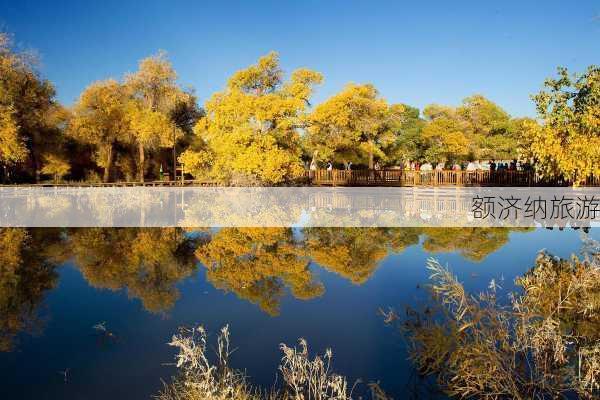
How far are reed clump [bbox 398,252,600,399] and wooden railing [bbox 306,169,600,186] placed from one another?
92.9 ft

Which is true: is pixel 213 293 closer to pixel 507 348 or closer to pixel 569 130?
pixel 507 348

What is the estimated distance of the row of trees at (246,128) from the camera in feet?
40.4

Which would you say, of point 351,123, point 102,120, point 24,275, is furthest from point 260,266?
point 102,120

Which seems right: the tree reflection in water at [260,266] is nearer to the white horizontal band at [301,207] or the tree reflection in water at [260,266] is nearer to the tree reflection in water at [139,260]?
the tree reflection in water at [139,260]

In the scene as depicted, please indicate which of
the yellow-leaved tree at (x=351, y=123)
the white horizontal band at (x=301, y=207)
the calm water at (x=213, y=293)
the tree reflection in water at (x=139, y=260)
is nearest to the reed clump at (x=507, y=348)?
the calm water at (x=213, y=293)

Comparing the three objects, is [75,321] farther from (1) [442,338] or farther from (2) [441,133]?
(2) [441,133]

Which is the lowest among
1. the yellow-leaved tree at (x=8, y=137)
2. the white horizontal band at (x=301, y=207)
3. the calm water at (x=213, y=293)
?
the calm water at (x=213, y=293)

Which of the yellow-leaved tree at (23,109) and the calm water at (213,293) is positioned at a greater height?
the yellow-leaved tree at (23,109)

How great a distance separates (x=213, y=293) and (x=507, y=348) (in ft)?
20.2

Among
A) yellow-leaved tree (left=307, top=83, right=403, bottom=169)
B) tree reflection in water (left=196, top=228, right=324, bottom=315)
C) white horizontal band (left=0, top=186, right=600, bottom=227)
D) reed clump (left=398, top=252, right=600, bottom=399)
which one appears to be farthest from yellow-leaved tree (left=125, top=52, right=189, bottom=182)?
reed clump (left=398, top=252, right=600, bottom=399)

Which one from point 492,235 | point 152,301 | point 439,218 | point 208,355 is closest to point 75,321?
point 152,301

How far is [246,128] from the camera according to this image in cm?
2612

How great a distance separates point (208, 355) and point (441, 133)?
40.8 m

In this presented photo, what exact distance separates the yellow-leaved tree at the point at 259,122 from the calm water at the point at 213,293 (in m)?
9.07
